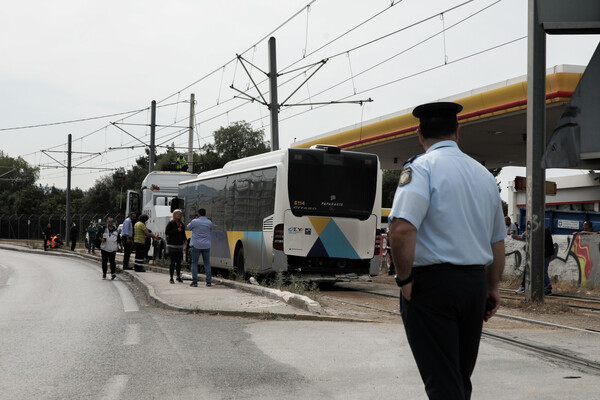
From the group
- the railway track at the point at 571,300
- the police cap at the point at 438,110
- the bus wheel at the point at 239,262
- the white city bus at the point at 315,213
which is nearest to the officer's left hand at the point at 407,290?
the police cap at the point at 438,110

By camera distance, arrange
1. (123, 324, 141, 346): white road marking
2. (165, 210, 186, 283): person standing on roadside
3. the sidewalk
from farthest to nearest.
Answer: (165, 210, 186, 283): person standing on roadside → the sidewalk → (123, 324, 141, 346): white road marking

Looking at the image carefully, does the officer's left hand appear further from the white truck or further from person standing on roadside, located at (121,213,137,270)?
the white truck

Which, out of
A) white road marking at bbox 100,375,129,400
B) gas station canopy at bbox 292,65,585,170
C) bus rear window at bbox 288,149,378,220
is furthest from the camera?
gas station canopy at bbox 292,65,585,170

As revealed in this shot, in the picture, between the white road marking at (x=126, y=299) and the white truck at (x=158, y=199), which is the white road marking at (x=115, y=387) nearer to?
the white road marking at (x=126, y=299)

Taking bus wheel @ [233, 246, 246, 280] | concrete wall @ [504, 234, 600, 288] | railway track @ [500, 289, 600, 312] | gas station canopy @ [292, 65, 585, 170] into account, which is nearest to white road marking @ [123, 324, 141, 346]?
railway track @ [500, 289, 600, 312]

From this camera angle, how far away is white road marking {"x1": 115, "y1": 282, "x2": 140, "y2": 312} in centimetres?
1245

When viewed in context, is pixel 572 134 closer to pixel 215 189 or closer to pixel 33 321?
pixel 33 321

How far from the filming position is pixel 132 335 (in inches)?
354

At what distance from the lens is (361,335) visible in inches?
344

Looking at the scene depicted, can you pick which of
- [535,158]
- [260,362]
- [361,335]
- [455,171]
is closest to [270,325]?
[361,335]

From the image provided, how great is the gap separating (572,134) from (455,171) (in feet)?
24.6

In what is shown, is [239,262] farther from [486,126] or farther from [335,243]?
[486,126]

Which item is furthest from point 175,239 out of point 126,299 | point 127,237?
point 127,237

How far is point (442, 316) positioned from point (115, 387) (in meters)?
3.58
